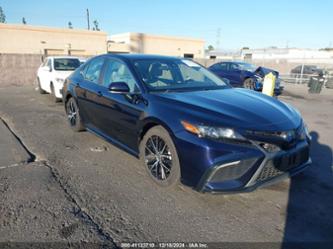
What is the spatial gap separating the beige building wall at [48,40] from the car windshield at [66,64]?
25.2 metres

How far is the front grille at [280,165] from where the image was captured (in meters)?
2.78

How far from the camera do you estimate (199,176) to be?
2768 millimetres

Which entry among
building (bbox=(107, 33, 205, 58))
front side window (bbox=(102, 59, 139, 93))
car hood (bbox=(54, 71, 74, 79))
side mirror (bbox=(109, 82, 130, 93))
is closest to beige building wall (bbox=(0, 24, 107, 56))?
building (bbox=(107, 33, 205, 58))

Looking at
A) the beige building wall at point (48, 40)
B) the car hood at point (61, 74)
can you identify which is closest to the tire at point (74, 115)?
the car hood at point (61, 74)

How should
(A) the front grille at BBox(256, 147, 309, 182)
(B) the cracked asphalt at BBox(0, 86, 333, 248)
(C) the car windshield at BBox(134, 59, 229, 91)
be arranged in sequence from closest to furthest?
(B) the cracked asphalt at BBox(0, 86, 333, 248) < (A) the front grille at BBox(256, 147, 309, 182) < (C) the car windshield at BBox(134, 59, 229, 91)

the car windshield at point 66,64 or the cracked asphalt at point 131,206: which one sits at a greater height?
the car windshield at point 66,64

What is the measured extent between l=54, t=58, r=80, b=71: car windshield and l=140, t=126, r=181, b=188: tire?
6.89 m

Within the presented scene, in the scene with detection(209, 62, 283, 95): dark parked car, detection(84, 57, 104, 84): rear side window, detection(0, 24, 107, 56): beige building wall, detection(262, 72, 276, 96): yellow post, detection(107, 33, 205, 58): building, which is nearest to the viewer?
detection(84, 57, 104, 84): rear side window

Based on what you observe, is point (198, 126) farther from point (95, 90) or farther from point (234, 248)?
point (95, 90)

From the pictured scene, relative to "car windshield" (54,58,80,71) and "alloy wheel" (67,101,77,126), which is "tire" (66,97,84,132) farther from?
"car windshield" (54,58,80,71)

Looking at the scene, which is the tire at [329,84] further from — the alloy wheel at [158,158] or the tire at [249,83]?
the alloy wheel at [158,158]

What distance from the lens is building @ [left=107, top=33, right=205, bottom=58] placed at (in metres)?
40.5

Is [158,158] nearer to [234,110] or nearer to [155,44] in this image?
[234,110]

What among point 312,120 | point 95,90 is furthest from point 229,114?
point 312,120
